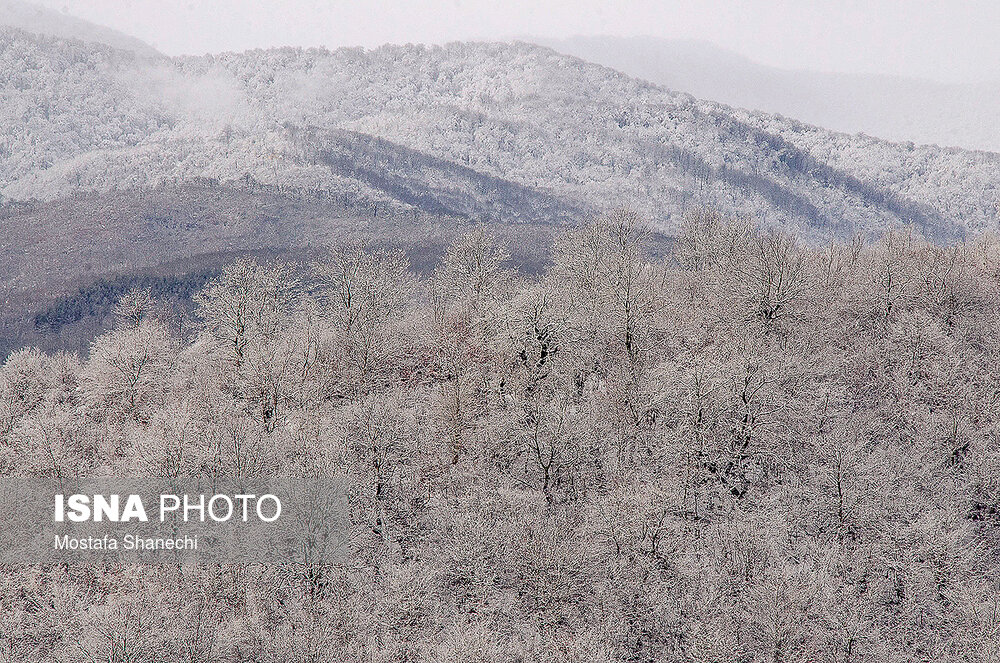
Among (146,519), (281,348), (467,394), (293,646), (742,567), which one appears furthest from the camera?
(281,348)

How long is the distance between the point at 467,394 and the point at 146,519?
32.6 meters

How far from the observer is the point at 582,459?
2778 inches

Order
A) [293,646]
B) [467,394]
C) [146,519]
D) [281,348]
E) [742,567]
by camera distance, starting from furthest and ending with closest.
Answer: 1. [281,348]
2. [467,394]
3. [146,519]
4. [742,567]
5. [293,646]

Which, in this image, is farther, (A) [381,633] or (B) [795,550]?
(B) [795,550]

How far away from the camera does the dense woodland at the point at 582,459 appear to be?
56156mm

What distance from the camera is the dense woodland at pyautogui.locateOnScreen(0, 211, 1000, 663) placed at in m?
56.2

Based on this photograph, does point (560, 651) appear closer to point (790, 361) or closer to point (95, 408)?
point (790, 361)

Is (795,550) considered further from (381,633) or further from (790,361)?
(381,633)

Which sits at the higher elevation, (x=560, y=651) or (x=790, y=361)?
(x=790, y=361)

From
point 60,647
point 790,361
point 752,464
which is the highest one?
point 790,361

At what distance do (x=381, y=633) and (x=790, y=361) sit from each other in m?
51.2

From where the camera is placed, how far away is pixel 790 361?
77.4m

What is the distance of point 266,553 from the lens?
61562 mm

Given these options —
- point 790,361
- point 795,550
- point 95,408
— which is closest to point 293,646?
point 795,550
